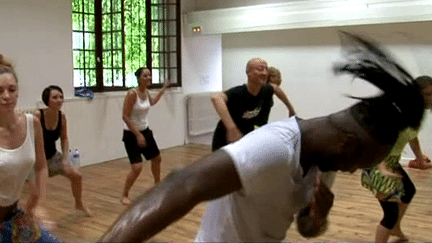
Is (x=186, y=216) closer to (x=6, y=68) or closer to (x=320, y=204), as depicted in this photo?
(x=6, y=68)

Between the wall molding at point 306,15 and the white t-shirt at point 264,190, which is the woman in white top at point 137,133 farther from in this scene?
the white t-shirt at point 264,190

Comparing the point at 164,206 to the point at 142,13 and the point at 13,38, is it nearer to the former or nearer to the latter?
the point at 13,38

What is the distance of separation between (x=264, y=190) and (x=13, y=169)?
1827 millimetres

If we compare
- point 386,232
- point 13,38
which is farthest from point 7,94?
point 13,38

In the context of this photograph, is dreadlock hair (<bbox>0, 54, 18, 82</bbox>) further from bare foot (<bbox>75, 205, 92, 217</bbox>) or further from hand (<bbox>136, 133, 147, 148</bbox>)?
hand (<bbox>136, 133, 147, 148</bbox>)

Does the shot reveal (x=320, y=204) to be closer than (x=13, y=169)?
Yes

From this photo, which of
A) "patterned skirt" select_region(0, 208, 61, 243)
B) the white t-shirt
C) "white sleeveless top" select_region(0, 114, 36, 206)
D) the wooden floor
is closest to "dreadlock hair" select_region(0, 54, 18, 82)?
"white sleeveless top" select_region(0, 114, 36, 206)

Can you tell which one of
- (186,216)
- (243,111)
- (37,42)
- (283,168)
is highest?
(37,42)

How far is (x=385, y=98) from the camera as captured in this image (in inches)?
38.5

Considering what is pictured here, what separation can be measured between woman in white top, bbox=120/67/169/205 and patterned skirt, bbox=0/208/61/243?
129 inches

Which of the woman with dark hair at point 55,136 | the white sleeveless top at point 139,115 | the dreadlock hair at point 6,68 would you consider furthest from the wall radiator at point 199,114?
the dreadlock hair at point 6,68

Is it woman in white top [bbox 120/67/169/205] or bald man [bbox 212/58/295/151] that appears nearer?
bald man [bbox 212/58/295/151]

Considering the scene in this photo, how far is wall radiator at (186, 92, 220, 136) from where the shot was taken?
9.91 metres

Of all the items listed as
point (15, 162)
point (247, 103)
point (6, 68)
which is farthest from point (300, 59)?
point (15, 162)
